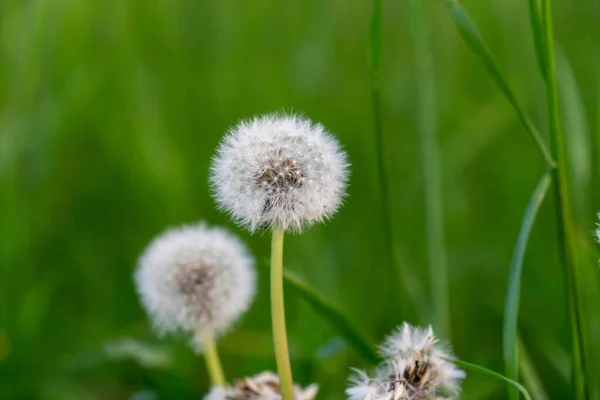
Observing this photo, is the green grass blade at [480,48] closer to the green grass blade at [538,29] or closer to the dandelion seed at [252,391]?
the green grass blade at [538,29]

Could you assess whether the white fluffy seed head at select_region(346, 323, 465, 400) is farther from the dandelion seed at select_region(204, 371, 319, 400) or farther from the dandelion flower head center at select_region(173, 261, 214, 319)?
the dandelion flower head center at select_region(173, 261, 214, 319)

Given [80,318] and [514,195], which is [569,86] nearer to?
[514,195]

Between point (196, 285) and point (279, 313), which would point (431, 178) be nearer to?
point (196, 285)

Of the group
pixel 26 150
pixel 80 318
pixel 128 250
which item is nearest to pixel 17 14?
pixel 26 150

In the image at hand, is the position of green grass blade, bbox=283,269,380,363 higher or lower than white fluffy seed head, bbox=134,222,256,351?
lower

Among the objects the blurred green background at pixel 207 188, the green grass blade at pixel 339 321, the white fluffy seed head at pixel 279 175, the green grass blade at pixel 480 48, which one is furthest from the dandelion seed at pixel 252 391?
the green grass blade at pixel 480 48

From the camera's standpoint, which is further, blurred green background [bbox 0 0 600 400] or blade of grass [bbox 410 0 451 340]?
blurred green background [bbox 0 0 600 400]

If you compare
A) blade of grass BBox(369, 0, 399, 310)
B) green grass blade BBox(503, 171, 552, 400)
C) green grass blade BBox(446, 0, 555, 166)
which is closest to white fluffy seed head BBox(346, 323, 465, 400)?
green grass blade BBox(503, 171, 552, 400)
